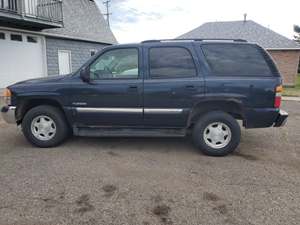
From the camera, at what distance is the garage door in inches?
452

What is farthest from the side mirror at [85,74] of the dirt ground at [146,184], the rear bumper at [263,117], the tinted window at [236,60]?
the rear bumper at [263,117]

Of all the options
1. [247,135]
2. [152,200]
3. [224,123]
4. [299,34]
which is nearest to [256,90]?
[224,123]

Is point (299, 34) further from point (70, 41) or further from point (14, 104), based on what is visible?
point (14, 104)

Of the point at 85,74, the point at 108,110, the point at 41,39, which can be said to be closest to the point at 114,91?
the point at 108,110

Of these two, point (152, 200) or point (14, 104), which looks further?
point (14, 104)

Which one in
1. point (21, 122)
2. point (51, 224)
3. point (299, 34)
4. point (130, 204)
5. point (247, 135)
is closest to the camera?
point (51, 224)

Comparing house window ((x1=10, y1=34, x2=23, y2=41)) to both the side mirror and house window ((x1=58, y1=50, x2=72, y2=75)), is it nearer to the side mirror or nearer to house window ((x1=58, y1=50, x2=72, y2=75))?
house window ((x1=58, y1=50, x2=72, y2=75))

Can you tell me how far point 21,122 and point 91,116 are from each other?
145 centimetres

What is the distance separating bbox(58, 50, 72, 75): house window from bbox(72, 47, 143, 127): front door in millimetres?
11012

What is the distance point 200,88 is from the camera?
14.4 ft

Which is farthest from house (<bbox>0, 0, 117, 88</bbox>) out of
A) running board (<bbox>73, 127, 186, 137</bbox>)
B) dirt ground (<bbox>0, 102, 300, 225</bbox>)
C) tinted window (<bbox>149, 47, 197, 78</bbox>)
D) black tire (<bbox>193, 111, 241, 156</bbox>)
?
black tire (<bbox>193, 111, 241, 156</bbox>)

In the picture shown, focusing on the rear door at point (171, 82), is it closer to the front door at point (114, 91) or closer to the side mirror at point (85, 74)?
the front door at point (114, 91)

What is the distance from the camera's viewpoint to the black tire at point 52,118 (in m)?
4.80

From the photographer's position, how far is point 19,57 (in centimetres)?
1220
